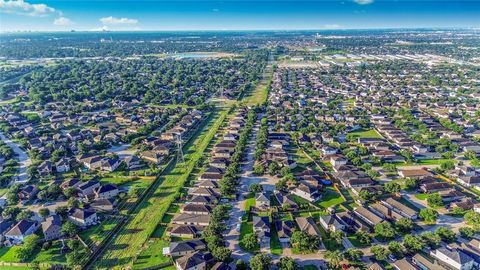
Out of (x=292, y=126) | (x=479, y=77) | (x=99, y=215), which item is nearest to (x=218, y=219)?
(x=99, y=215)

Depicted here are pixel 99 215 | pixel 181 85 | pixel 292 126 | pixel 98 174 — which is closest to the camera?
pixel 99 215

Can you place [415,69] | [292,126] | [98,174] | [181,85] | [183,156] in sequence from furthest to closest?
1. [415,69]
2. [181,85]
3. [292,126]
4. [183,156]
5. [98,174]

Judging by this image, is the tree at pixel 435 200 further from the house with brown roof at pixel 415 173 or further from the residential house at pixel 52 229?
the residential house at pixel 52 229

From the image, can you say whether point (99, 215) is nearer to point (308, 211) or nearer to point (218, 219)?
point (218, 219)

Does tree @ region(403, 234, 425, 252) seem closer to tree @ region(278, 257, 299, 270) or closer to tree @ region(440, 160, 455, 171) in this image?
tree @ region(278, 257, 299, 270)

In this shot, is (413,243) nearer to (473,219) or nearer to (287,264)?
(473,219)

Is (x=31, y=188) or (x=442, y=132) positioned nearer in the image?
(x=31, y=188)

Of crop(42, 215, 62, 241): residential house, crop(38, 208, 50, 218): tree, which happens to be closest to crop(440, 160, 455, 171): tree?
crop(42, 215, 62, 241): residential house
